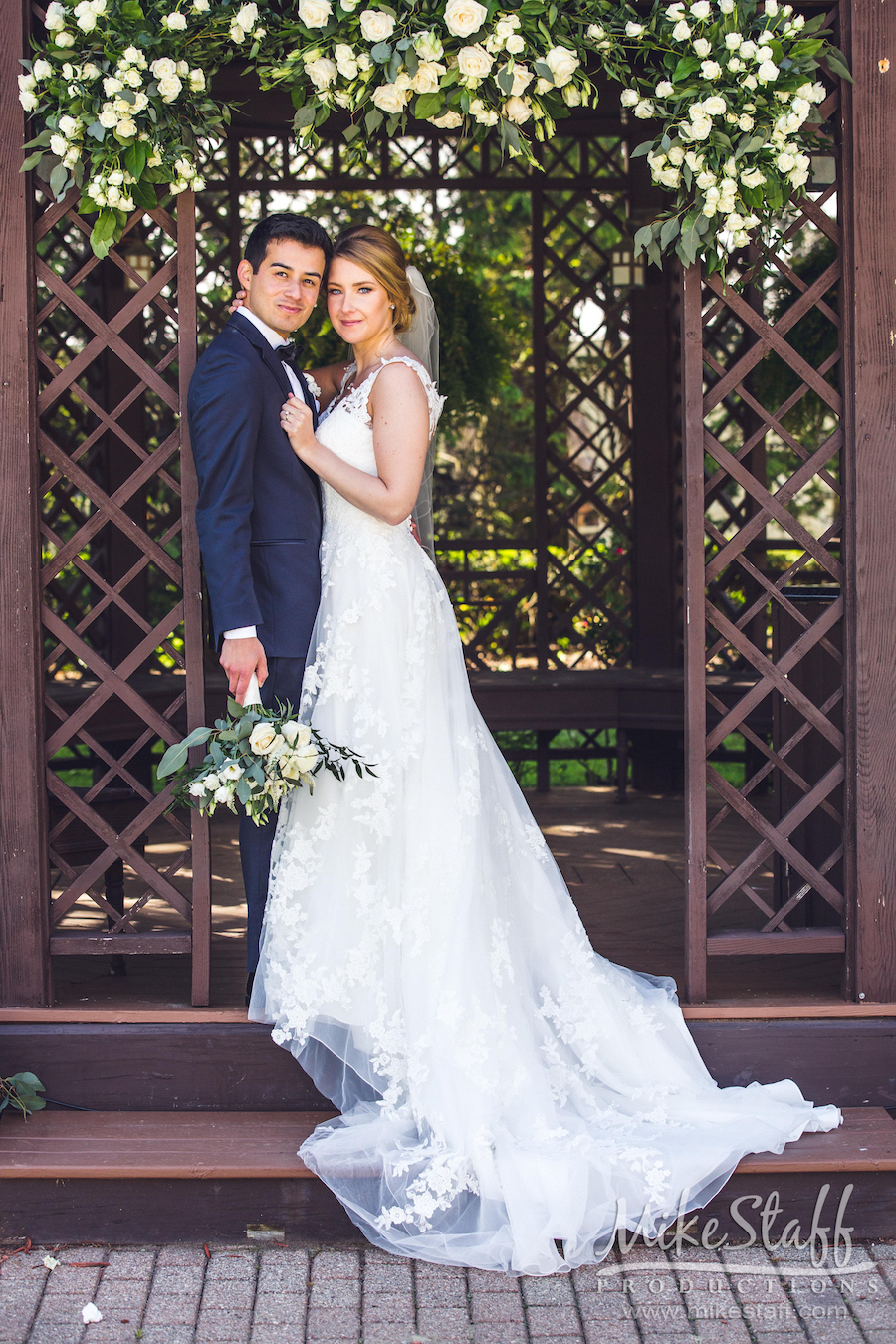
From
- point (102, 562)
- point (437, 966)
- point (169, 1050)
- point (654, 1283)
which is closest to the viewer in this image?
point (654, 1283)

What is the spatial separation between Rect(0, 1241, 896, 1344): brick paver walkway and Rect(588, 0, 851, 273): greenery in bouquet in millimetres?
2439

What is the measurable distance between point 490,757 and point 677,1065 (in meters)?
0.93

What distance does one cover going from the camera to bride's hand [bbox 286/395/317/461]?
3.04m

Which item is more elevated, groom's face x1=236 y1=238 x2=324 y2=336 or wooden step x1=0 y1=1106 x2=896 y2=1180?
groom's face x1=236 y1=238 x2=324 y2=336

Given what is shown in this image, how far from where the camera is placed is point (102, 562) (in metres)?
6.84

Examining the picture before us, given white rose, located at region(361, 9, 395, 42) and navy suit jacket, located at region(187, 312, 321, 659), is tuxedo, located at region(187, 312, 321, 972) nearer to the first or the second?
navy suit jacket, located at region(187, 312, 321, 659)

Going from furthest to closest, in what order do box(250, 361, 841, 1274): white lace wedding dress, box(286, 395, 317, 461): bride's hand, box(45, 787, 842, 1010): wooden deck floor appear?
box(45, 787, 842, 1010): wooden deck floor → box(286, 395, 317, 461): bride's hand → box(250, 361, 841, 1274): white lace wedding dress

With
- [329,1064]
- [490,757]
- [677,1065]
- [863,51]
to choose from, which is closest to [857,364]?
[863,51]

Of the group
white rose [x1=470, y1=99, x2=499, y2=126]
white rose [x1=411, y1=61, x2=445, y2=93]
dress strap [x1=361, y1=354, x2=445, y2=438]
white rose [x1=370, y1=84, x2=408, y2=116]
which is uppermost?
white rose [x1=411, y1=61, x2=445, y2=93]

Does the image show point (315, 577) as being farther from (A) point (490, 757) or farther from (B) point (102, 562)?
(B) point (102, 562)

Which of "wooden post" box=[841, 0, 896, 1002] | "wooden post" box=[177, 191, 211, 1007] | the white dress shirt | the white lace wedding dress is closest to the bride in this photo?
the white lace wedding dress

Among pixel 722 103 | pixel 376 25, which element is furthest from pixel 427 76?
pixel 722 103

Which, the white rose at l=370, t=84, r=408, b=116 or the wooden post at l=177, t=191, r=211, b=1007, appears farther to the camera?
the wooden post at l=177, t=191, r=211, b=1007

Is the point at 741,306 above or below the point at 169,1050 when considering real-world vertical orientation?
above
